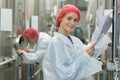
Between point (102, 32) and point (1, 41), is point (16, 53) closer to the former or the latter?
point (1, 41)

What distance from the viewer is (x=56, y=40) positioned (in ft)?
6.79

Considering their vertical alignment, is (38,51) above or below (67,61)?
below

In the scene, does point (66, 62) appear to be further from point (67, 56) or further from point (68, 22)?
point (68, 22)

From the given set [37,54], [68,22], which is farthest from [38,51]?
[68,22]

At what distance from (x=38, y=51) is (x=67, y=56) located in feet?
6.47

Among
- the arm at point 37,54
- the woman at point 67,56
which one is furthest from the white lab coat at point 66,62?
the arm at point 37,54

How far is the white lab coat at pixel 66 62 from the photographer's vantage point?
1.97 meters

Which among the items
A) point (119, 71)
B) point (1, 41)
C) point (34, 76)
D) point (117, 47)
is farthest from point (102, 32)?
point (34, 76)

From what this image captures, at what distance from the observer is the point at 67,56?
2.03m

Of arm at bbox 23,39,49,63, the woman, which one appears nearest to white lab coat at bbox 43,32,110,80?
the woman

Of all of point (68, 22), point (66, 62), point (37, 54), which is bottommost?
point (37, 54)

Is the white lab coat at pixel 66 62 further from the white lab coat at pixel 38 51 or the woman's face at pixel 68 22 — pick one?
the white lab coat at pixel 38 51

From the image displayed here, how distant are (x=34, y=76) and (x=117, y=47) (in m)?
3.30

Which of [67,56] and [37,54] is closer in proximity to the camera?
[67,56]
